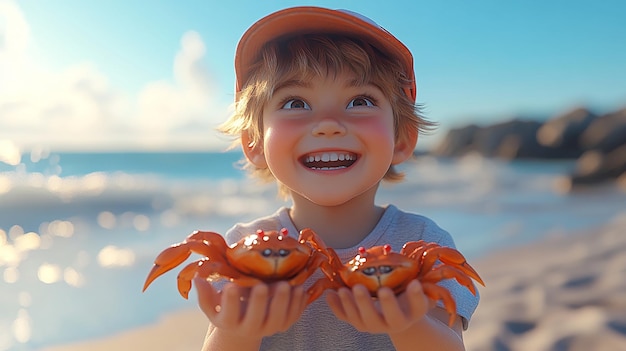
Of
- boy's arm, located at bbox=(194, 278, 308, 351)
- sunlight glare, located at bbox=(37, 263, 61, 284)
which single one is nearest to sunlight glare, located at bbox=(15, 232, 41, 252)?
sunlight glare, located at bbox=(37, 263, 61, 284)

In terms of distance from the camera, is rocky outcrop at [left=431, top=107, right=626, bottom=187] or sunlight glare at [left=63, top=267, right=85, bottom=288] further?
rocky outcrop at [left=431, top=107, right=626, bottom=187]

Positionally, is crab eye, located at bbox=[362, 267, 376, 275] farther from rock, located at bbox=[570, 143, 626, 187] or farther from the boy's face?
rock, located at bbox=[570, 143, 626, 187]

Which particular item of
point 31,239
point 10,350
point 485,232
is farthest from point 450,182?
point 10,350

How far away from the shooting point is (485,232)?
26.1 ft

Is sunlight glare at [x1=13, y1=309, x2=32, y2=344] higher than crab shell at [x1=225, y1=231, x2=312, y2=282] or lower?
lower

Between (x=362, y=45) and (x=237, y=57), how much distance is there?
505mm

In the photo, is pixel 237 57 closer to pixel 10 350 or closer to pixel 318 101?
pixel 318 101

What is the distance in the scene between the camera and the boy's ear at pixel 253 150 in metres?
2.48

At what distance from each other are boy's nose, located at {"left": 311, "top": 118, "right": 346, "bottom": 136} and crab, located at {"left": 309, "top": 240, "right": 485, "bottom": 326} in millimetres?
499

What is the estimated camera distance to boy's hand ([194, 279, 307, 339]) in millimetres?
1445

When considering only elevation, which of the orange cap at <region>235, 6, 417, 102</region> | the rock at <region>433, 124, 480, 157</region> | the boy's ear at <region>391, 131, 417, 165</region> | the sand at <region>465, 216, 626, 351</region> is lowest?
the sand at <region>465, 216, 626, 351</region>

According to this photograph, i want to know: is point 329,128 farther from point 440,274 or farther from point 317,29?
point 440,274

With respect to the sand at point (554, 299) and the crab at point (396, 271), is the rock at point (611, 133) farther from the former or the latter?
the crab at point (396, 271)

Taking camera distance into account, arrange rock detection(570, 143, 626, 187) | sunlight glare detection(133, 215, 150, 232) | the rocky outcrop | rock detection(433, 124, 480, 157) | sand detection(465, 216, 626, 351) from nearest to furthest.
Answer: sand detection(465, 216, 626, 351) → sunlight glare detection(133, 215, 150, 232) → rock detection(570, 143, 626, 187) → the rocky outcrop → rock detection(433, 124, 480, 157)
